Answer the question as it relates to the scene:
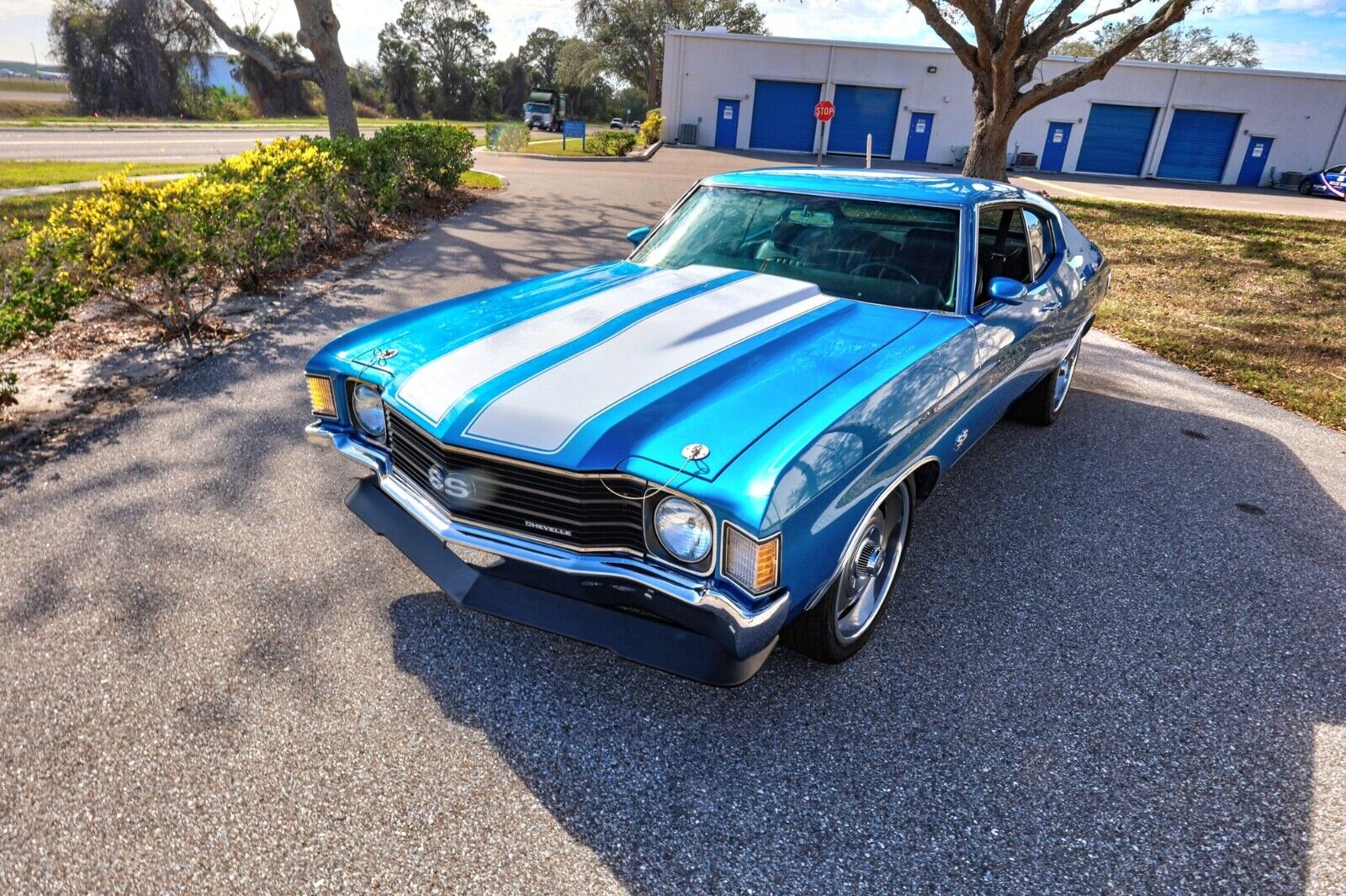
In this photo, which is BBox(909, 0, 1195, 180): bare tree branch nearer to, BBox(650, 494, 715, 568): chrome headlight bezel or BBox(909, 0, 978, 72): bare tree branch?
BBox(909, 0, 978, 72): bare tree branch

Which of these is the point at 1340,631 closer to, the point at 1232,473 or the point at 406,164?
the point at 1232,473

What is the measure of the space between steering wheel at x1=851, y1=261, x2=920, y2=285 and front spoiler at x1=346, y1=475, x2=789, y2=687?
1.85 metres

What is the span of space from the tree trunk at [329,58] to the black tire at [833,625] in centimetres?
1170

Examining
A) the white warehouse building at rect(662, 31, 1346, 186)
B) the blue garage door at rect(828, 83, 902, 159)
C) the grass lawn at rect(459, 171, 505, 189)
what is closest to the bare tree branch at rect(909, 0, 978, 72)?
the grass lawn at rect(459, 171, 505, 189)

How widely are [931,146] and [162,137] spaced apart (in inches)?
1105

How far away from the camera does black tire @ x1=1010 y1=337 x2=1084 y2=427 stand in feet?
15.5

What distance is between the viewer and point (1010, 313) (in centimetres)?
350

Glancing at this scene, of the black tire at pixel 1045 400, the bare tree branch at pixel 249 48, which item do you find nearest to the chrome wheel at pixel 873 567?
the black tire at pixel 1045 400

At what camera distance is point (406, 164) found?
1177 centimetres

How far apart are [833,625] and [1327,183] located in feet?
108

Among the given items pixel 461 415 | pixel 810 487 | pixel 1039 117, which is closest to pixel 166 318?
pixel 461 415

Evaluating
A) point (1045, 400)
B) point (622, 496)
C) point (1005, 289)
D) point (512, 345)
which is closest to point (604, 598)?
point (622, 496)

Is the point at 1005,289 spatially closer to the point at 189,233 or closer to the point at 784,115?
the point at 189,233

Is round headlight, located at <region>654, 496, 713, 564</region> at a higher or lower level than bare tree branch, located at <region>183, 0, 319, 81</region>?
lower
